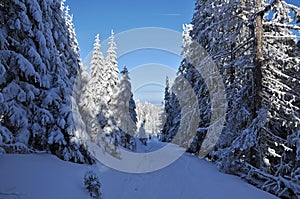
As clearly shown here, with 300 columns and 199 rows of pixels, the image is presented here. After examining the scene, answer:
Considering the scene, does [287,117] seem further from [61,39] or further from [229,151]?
[61,39]

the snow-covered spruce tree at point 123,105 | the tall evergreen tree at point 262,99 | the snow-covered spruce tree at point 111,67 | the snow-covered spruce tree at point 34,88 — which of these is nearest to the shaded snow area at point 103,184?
the snow-covered spruce tree at point 34,88

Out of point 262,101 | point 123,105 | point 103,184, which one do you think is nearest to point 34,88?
point 103,184

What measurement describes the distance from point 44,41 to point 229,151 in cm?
934

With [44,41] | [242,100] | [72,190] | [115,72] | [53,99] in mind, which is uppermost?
[115,72]

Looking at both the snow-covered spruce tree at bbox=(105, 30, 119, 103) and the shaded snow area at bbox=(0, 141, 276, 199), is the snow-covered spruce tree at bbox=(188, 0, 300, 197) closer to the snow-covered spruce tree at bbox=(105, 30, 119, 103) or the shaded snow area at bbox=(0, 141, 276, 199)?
the shaded snow area at bbox=(0, 141, 276, 199)

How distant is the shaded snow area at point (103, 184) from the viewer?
22.9ft

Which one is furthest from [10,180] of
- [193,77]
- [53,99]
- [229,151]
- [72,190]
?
[193,77]

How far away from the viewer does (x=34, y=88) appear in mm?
9844

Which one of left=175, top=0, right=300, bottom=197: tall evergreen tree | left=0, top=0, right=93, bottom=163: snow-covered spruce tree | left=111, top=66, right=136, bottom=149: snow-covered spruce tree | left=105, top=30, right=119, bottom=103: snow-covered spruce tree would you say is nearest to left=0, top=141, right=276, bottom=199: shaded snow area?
left=0, top=0, right=93, bottom=163: snow-covered spruce tree

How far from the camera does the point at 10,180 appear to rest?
22.5 ft

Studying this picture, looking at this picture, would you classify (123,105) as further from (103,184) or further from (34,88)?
(34,88)

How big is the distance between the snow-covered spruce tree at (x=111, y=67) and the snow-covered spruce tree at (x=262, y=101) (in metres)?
19.4

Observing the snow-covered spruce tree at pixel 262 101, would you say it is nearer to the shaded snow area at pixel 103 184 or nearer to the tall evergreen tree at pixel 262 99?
the tall evergreen tree at pixel 262 99

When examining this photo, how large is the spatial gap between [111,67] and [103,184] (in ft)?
77.4
